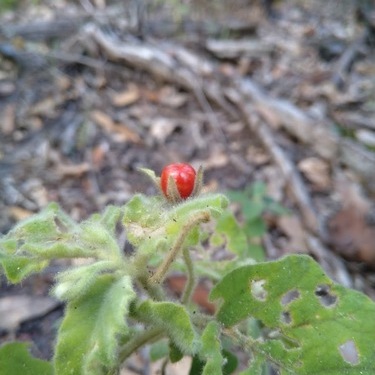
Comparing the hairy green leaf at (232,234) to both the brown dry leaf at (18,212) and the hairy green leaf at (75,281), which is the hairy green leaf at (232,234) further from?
the brown dry leaf at (18,212)

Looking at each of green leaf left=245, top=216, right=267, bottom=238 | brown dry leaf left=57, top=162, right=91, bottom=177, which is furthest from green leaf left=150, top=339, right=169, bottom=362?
brown dry leaf left=57, top=162, right=91, bottom=177

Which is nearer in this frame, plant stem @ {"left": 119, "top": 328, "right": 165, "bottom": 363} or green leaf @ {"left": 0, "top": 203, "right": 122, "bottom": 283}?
green leaf @ {"left": 0, "top": 203, "right": 122, "bottom": 283}

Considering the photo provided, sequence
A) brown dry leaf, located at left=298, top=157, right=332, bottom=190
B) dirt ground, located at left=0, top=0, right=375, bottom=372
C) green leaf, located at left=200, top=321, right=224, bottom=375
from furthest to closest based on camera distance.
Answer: brown dry leaf, located at left=298, top=157, right=332, bottom=190 → dirt ground, located at left=0, top=0, right=375, bottom=372 → green leaf, located at left=200, top=321, right=224, bottom=375

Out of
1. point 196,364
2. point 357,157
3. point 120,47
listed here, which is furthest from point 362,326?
point 120,47

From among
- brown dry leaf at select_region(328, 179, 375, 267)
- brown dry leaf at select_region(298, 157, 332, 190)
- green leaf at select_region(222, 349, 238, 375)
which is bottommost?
brown dry leaf at select_region(298, 157, 332, 190)

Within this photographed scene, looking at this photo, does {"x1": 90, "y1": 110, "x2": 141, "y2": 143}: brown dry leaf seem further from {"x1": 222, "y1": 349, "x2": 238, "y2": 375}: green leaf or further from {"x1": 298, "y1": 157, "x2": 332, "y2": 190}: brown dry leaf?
{"x1": 222, "y1": 349, "x2": 238, "y2": 375}: green leaf

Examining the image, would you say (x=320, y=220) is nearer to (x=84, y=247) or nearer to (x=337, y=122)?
(x=337, y=122)
